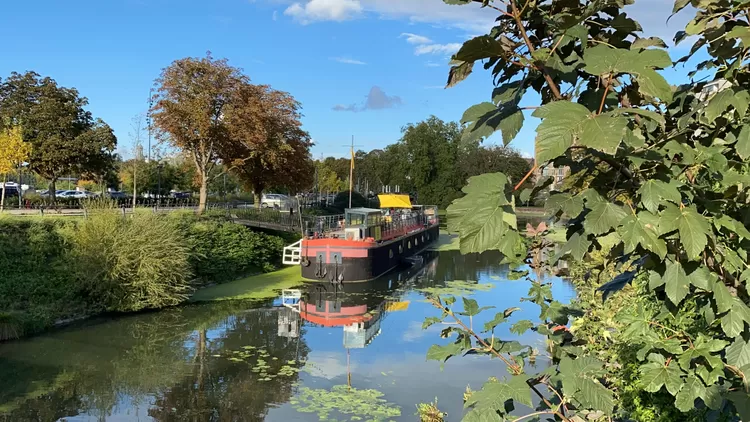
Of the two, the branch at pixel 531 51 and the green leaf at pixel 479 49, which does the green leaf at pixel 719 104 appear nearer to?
the branch at pixel 531 51

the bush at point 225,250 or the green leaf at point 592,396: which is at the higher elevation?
the green leaf at point 592,396

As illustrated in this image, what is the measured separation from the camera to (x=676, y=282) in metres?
1.43

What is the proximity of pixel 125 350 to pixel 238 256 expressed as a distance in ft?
29.9

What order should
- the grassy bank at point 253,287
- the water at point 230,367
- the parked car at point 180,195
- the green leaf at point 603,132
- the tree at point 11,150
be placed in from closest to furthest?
1. the green leaf at point 603,132
2. the water at point 230,367
3. the grassy bank at point 253,287
4. the tree at point 11,150
5. the parked car at point 180,195

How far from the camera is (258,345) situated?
12586 mm

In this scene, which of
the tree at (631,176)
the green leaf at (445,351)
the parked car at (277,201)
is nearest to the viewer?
the tree at (631,176)

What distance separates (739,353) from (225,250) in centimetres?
1995

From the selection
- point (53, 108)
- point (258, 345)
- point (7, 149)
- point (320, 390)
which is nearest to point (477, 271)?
point (258, 345)

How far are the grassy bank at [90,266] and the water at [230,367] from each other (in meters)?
0.61

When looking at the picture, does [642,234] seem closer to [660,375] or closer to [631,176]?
[631,176]

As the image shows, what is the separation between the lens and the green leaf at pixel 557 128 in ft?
3.80

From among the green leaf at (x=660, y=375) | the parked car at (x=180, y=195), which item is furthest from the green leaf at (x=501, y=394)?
the parked car at (x=180, y=195)

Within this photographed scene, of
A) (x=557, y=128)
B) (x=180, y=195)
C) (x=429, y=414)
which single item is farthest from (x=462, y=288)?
(x=180, y=195)

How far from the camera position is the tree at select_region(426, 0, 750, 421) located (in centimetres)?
128
